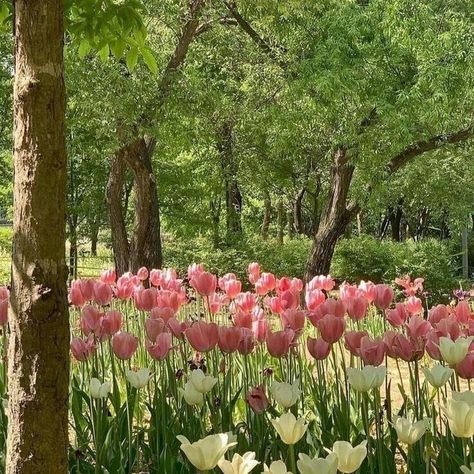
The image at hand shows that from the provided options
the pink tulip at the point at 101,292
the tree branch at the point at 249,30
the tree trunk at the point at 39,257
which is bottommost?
the pink tulip at the point at 101,292

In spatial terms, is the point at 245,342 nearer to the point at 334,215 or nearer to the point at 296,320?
the point at 296,320

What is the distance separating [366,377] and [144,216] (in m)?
9.68

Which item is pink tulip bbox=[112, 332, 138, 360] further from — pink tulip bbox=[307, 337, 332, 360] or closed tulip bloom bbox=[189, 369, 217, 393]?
pink tulip bbox=[307, 337, 332, 360]

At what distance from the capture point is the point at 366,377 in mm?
2049

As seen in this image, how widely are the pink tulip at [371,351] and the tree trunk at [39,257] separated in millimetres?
1159

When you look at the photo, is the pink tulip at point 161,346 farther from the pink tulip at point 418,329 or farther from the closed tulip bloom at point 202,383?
the pink tulip at point 418,329

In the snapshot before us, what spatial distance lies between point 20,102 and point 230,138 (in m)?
17.4

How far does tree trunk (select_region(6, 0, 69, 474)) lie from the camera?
53.3 inches

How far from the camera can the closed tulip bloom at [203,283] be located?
3.45 meters

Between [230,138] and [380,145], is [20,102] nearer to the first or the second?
[380,145]

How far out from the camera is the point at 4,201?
20.3m

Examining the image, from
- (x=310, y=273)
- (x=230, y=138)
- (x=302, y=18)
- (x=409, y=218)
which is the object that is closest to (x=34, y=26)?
(x=302, y=18)

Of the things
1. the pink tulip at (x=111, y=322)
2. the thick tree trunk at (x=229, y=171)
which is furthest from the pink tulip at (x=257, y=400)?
the thick tree trunk at (x=229, y=171)

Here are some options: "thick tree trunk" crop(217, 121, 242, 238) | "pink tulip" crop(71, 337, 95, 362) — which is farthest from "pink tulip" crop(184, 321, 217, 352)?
"thick tree trunk" crop(217, 121, 242, 238)
